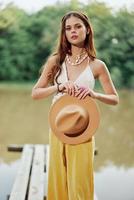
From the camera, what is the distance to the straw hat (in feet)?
4.65

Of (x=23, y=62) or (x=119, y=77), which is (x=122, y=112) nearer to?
(x=119, y=77)

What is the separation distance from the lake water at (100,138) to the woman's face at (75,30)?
169cm

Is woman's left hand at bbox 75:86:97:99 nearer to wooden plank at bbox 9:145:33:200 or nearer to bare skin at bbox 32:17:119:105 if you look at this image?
bare skin at bbox 32:17:119:105

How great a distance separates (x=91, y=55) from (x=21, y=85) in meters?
9.85

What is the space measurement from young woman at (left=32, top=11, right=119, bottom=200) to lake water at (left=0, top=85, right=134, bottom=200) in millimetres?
1535

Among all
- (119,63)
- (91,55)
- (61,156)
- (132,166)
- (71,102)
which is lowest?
(132,166)

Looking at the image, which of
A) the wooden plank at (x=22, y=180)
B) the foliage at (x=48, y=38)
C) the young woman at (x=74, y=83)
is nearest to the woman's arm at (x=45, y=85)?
the young woman at (x=74, y=83)

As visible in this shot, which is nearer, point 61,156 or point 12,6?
point 61,156

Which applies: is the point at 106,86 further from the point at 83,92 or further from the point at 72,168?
the point at 72,168

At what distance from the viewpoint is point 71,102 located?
1426mm

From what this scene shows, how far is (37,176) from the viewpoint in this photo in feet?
9.48

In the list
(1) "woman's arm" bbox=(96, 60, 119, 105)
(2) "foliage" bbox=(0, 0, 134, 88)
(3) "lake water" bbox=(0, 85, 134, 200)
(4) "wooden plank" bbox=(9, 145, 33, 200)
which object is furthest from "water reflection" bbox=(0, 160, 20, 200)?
(2) "foliage" bbox=(0, 0, 134, 88)

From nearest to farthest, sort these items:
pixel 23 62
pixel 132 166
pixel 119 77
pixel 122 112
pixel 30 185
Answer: pixel 30 185
pixel 132 166
pixel 122 112
pixel 119 77
pixel 23 62

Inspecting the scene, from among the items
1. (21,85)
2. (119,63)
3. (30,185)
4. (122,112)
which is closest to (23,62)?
(21,85)
